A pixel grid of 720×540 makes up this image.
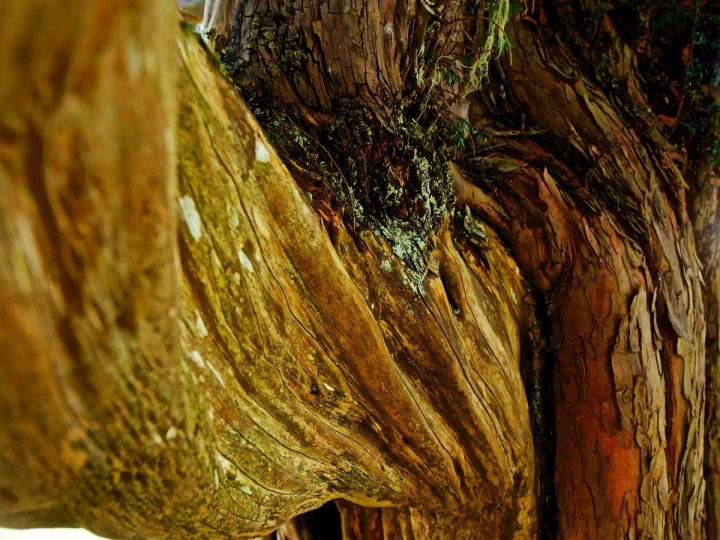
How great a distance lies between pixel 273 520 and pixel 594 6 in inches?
67.3

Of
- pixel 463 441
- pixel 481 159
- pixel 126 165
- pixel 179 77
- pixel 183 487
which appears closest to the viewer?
pixel 126 165

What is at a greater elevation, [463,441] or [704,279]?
[704,279]

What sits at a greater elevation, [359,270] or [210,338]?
[359,270]

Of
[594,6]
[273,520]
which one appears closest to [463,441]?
[273,520]

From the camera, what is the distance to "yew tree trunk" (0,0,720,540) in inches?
18.0

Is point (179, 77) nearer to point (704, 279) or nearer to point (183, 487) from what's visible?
point (183, 487)

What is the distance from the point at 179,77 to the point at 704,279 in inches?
65.5

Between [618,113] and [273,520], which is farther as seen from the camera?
[618,113]

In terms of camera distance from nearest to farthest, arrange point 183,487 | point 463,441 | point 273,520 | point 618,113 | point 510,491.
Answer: point 183,487
point 273,520
point 463,441
point 510,491
point 618,113

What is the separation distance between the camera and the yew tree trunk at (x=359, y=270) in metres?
0.46

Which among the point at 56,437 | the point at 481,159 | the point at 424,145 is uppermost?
the point at 481,159

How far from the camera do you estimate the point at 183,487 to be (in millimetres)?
720

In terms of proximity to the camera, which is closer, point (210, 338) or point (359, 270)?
point (210, 338)

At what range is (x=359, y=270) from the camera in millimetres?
958
